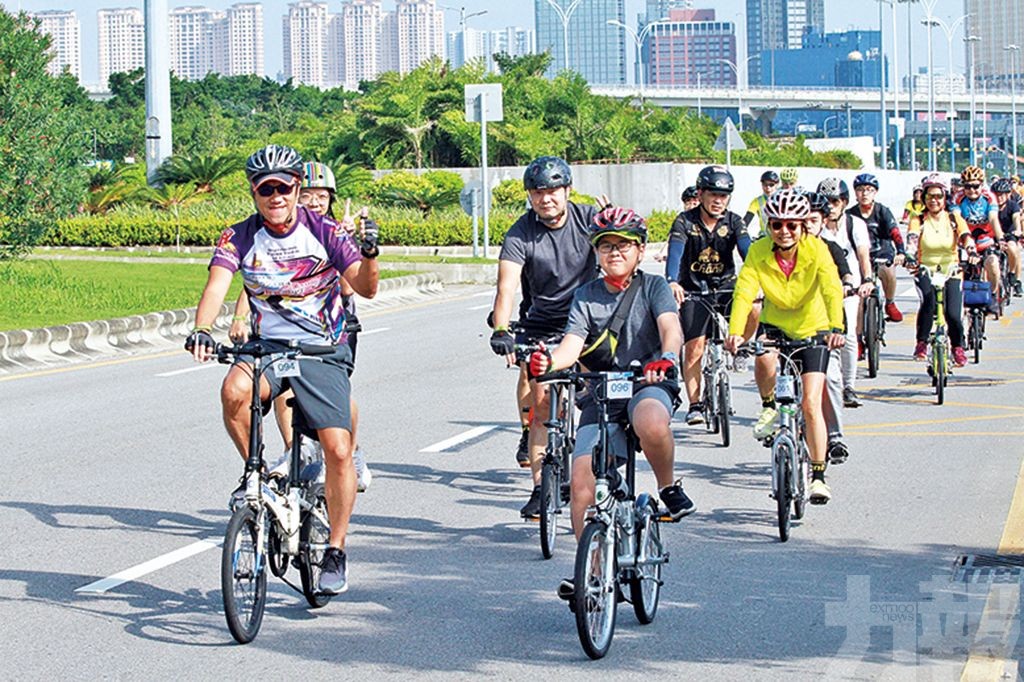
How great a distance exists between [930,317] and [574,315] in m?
9.22

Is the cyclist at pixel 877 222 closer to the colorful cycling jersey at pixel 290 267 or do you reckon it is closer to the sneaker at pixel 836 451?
the sneaker at pixel 836 451

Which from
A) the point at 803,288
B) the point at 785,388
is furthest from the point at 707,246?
the point at 785,388

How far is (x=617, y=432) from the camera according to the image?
24.3 ft

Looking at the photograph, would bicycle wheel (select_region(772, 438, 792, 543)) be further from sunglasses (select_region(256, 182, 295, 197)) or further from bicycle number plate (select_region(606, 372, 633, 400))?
sunglasses (select_region(256, 182, 295, 197))

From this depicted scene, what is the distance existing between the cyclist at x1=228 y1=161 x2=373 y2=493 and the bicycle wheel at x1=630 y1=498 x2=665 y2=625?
131cm

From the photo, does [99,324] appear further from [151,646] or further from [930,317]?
[151,646]

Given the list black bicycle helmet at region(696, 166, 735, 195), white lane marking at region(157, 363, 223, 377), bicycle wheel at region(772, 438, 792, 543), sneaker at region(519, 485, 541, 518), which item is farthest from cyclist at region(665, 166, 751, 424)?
white lane marking at region(157, 363, 223, 377)

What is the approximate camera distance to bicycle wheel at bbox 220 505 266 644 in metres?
6.85

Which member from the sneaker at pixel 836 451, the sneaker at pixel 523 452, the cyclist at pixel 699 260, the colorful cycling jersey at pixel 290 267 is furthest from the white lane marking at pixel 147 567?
the cyclist at pixel 699 260

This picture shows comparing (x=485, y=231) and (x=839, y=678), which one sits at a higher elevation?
(x=485, y=231)

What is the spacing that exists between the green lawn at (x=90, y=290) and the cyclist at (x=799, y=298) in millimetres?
12852

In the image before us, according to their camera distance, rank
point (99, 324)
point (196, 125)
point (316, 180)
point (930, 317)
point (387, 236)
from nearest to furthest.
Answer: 1. point (316, 180)
2. point (930, 317)
3. point (99, 324)
4. point (387, 236)
5. point (196, 125)

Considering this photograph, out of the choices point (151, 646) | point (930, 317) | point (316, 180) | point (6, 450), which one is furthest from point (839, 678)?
point (930, 317)

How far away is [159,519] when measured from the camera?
9945 mm
